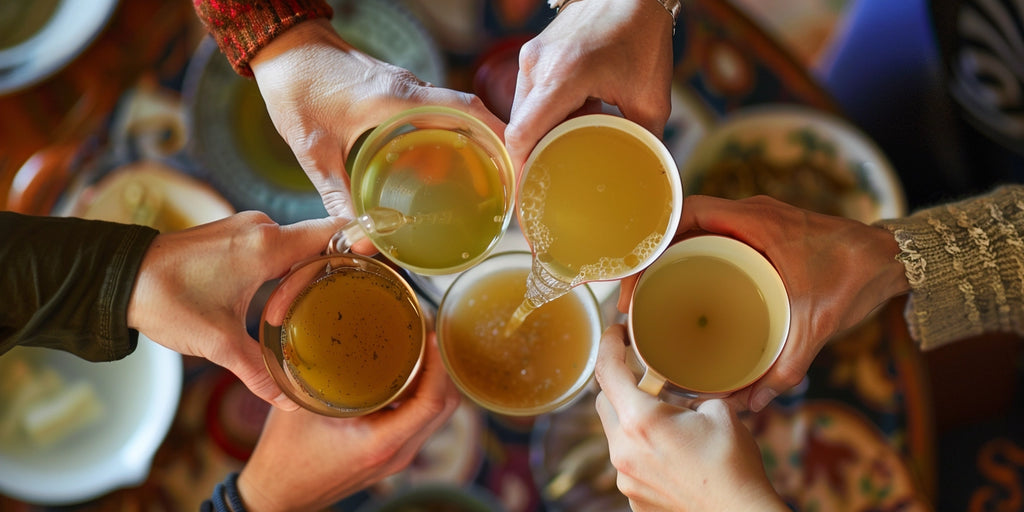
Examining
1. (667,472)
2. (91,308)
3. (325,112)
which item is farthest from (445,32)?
(667,472)

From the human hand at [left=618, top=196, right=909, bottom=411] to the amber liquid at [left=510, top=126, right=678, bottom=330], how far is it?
0.10 m

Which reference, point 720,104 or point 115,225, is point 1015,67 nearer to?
point 720,104

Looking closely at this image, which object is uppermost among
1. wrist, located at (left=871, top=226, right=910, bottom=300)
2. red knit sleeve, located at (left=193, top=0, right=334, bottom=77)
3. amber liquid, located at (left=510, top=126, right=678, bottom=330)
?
red knit sleeve, located at (left=193, top=0, right=334, bottom=77)

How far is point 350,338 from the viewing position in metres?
1.08

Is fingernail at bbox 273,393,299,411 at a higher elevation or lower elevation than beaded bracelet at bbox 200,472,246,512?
higher

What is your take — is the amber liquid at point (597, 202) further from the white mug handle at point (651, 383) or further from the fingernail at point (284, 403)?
the fingernail at point (284, 403)

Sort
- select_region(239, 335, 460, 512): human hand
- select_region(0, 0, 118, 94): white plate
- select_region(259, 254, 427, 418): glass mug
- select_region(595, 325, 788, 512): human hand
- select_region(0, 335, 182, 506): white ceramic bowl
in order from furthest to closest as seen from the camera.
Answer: select_region(0, 0, 118, 94): white plate, select_region(0, 335, 182, 506): white ceramic bowl, select_region(239, 335, 460, 512): human hand, select_region(259, 254, 427, 418): glass mug, select_region(595, 325, 788, 512): human hand

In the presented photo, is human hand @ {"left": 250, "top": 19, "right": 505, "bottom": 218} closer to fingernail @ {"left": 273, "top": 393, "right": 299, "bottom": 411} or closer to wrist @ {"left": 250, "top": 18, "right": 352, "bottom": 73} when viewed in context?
wrist @ {"left": 250, "top": 18, "right": 352, "bottom": 73}

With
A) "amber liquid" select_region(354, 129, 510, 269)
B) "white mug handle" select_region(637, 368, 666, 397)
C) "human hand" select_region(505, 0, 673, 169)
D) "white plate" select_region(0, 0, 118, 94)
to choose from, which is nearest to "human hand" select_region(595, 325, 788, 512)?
"white mug handle" select_region(637, 368, 666, 397)

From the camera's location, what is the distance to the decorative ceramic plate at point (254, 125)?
137 cm

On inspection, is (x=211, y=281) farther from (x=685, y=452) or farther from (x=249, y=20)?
(x=685, y=452)

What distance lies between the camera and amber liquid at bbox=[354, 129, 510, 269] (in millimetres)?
1041

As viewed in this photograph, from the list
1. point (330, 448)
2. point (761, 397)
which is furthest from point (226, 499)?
point (761, 397)

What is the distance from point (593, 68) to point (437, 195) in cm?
33
